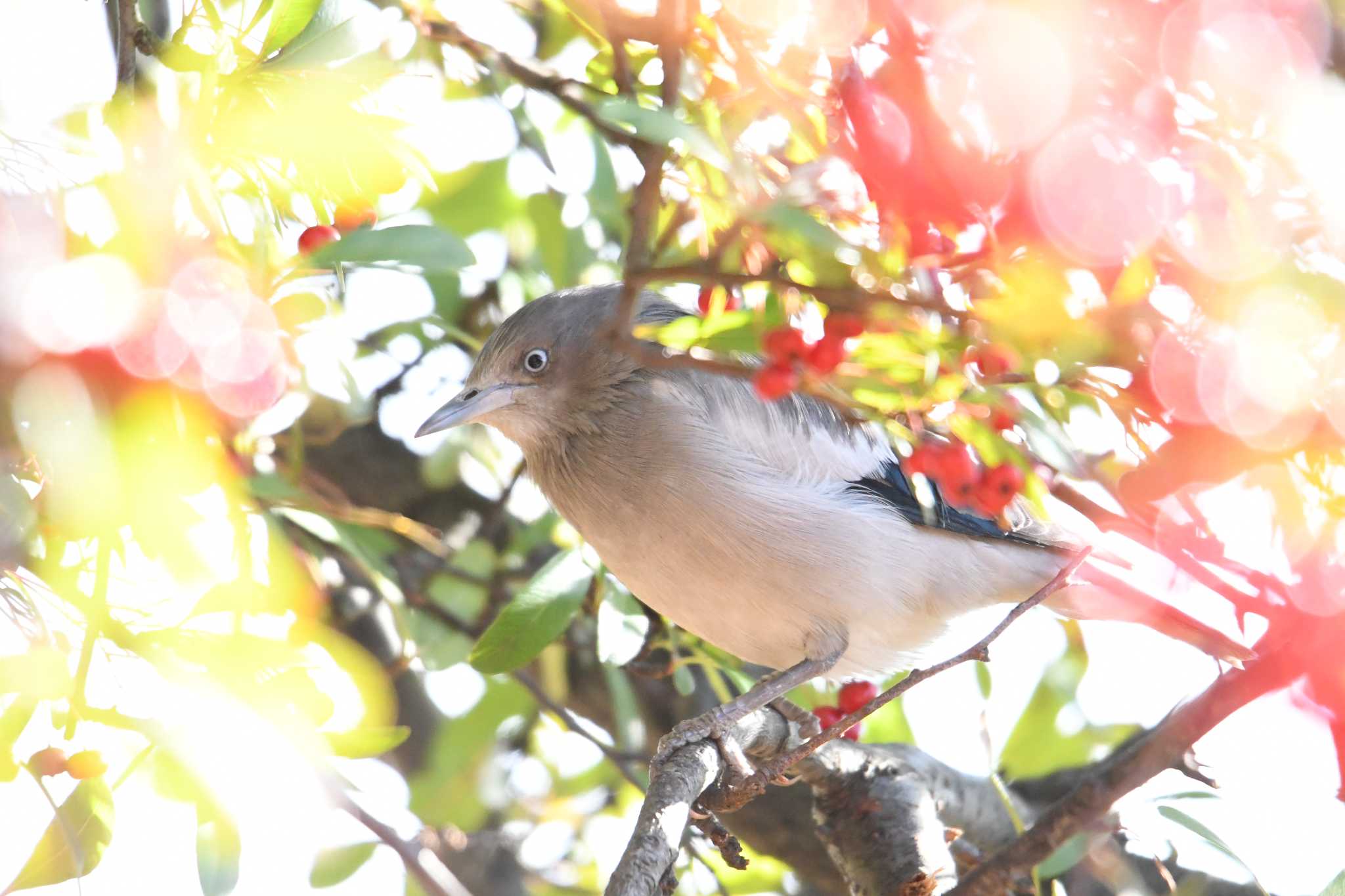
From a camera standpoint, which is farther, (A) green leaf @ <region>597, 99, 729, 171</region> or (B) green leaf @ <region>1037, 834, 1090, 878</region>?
(B) green leaf @ <region>1037, 834, 1090, 878</region>

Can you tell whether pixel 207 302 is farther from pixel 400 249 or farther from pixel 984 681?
pixel 984 681

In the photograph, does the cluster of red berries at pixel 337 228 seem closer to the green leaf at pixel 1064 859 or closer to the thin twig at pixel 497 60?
the thin twig at pixel 497 60

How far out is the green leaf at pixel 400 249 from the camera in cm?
244

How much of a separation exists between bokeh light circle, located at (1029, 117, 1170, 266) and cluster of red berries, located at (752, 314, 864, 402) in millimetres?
327

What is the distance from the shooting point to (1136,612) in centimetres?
358

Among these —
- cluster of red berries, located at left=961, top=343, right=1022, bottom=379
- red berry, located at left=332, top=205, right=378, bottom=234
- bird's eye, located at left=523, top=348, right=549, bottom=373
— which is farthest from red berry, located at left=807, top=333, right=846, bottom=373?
bird's eye, located at left=523, top=348, right=549, bottom=373

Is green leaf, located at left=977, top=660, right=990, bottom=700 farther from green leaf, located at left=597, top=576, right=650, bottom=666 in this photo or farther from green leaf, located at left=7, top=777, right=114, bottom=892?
green leaf, located at left=7, top=777, right=114, bottom=892

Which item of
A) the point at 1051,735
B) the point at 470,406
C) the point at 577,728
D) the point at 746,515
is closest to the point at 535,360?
the point at 470,406

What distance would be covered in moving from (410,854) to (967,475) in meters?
1.56

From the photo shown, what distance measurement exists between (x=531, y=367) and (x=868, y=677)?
4.73 ft

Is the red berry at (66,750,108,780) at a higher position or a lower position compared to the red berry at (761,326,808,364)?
lower

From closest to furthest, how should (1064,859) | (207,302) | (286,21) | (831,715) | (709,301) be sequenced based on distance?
(207,302) < (286,21) < (709,301) < (1064,859) < (831,715)

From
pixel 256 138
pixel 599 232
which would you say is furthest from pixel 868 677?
pixel 256 138

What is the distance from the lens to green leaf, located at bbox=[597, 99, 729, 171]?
1887mm
